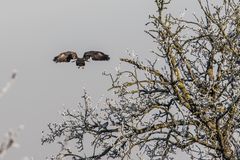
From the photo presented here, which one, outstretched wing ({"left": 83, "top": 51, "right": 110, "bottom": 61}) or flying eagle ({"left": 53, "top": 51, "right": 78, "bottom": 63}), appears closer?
flying eagle ({"left": 53, "top": 51, "right": 78, "bottom": 63})

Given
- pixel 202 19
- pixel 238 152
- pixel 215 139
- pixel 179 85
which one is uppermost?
pixel 202 19

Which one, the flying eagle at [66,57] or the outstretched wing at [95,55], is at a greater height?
the outstretched wing at [95,55]

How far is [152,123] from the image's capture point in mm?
9711

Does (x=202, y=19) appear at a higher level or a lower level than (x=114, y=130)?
higher

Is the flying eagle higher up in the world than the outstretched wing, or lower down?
lower down

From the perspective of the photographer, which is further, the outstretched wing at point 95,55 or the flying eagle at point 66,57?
the outstretched wing at point 95,55

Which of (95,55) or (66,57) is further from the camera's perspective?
(95,55)

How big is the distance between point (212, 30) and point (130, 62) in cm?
176

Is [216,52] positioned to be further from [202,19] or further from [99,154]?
[99,154]

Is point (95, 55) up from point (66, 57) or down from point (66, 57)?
up

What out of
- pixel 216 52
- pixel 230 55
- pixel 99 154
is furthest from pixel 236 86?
pixel 99 154

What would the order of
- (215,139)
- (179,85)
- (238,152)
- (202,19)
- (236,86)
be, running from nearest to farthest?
(238,152)
(236,86)
(215,139)
(179,85)
(202,19)

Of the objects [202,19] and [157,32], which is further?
[202,19]

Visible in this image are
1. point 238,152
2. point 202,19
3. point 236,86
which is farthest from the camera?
point 202,19
